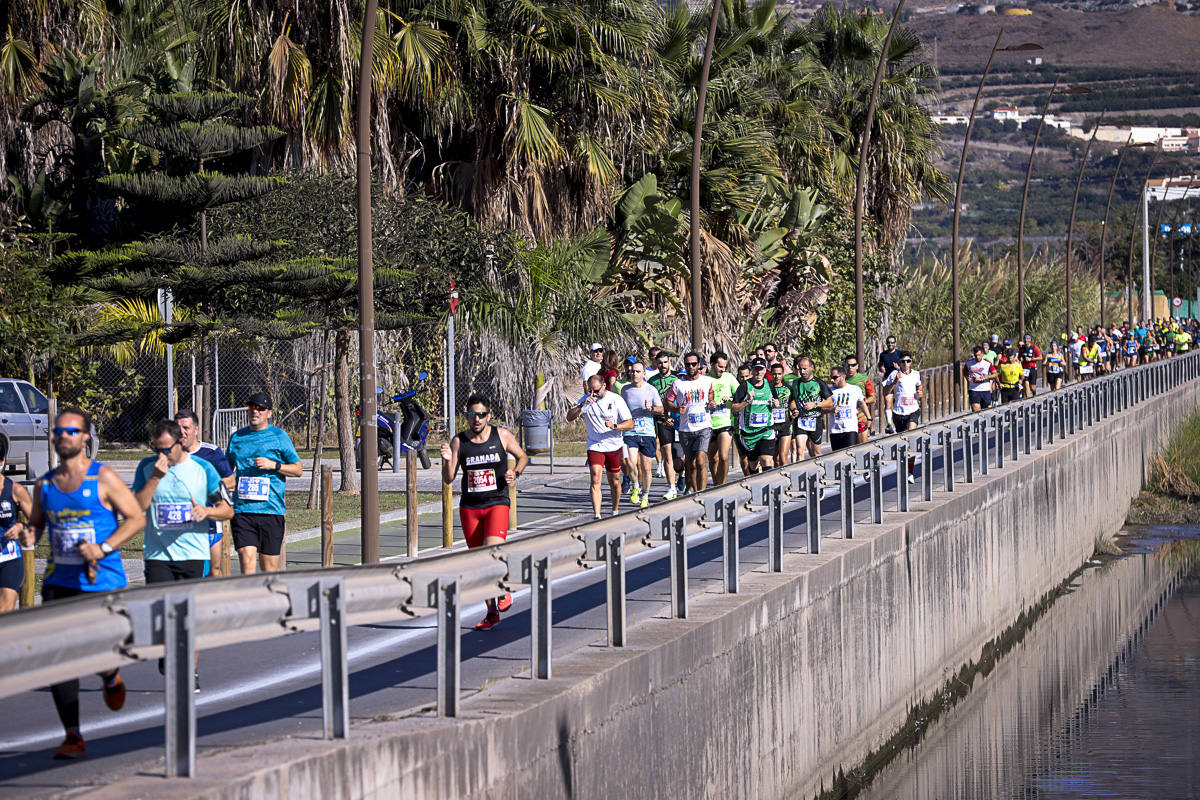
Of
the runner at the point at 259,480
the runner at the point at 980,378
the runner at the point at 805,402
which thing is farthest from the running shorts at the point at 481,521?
the runner at the point at 980,378

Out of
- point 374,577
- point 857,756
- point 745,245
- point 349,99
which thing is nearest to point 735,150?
point 745,245

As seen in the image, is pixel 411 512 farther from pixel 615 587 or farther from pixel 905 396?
pixel 905 396

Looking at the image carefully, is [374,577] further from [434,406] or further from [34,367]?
[434,406]

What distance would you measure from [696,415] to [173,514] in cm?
1109

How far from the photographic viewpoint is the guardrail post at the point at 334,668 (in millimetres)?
6512

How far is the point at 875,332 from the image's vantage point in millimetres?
44500

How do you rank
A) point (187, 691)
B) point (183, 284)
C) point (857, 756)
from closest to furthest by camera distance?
point (187, 691) < point (857, 756) < point (183, 284)

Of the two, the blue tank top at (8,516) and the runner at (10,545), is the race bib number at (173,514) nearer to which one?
the runner at (10,545)

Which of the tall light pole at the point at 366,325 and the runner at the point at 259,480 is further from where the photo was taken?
the tall light pole at the point at 366,325

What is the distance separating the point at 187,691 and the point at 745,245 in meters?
31.7

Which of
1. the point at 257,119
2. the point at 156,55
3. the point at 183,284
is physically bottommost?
the point at 183,284

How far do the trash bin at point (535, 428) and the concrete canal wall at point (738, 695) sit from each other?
32.3ft

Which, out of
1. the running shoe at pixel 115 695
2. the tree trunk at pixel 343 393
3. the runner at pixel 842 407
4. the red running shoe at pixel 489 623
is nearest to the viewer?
the running shoe at pixel 115 695

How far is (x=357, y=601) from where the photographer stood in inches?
268
